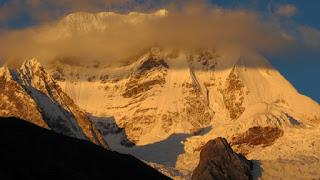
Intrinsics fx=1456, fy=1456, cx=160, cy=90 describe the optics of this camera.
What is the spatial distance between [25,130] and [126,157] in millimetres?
15601

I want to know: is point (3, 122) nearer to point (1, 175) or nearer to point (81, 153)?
point (81, 153)

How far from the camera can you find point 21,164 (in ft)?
559

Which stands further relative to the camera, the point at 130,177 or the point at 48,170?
the point at 130,177

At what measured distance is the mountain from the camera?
170 meters

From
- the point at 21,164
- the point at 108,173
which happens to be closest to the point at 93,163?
the point at 108,173

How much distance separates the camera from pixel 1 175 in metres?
164

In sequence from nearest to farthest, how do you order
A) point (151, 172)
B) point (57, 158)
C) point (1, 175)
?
point (1, 175) → point (57, 158) → point (151, 172)

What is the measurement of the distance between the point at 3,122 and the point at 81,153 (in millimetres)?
10713

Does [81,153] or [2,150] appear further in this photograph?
[81,153]

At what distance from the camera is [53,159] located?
580ft

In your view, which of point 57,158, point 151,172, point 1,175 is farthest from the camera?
point 151,172

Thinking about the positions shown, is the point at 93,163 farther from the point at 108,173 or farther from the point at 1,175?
the point at 1,175

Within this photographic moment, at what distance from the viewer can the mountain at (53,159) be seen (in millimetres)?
169875

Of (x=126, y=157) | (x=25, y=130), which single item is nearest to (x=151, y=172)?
(x=126, y=157)
